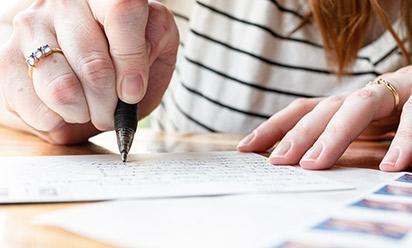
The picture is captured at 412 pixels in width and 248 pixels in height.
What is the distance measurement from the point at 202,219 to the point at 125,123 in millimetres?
288

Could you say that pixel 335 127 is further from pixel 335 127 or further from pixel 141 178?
pixel 141 178

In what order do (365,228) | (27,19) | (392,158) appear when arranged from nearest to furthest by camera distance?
1. (365,228)
2. (392,158)
3. (27,19)

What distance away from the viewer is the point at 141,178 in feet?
1.65

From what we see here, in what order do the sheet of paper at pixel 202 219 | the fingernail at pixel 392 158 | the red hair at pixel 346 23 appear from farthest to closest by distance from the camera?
1. the red hair at pixel 346 23
2. the fingernail at pixel 392 158
3. the sheet of paper at pixel 202 219

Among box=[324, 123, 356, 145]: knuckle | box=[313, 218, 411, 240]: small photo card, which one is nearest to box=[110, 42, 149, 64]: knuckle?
box=[324, 123, 356, 145]: knuckle

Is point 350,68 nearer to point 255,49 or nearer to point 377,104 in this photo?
point 255,49

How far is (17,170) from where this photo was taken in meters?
0.54

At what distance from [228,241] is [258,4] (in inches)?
34.9

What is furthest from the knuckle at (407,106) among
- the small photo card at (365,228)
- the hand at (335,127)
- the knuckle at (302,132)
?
the small photo card at (365,228)

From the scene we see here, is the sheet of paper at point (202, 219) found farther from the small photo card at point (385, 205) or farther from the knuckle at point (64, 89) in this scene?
the knuckle at point (64, 89)

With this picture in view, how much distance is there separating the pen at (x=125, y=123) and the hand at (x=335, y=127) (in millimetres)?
153

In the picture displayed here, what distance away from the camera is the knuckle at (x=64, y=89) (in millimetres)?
617

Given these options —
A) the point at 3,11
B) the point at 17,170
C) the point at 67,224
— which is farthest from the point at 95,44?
the point at 3,11

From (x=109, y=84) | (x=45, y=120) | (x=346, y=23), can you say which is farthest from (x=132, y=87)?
(x=346, y=23)
